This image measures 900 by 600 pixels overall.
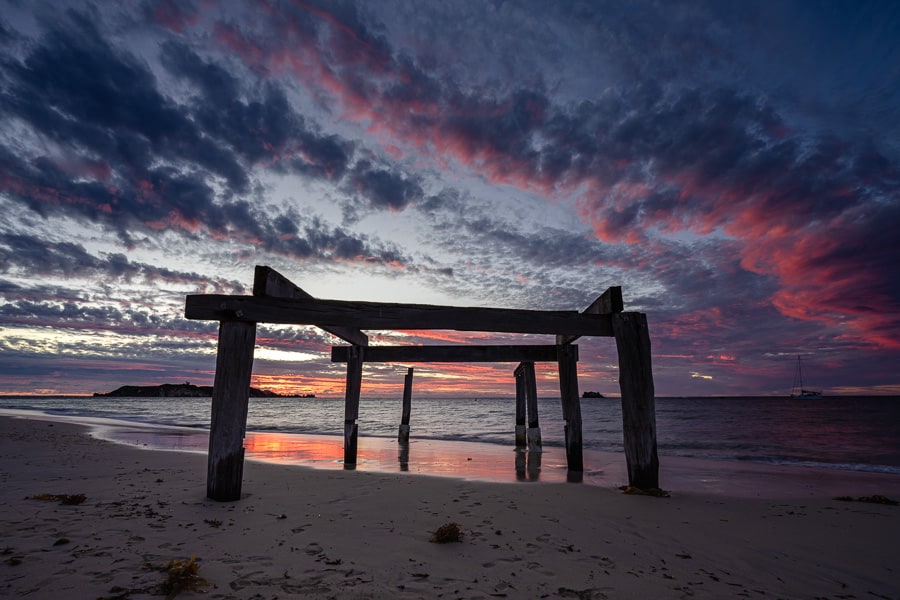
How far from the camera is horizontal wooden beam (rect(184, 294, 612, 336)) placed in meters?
5.48

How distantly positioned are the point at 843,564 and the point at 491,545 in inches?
130

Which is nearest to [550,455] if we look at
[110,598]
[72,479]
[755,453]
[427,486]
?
[427,486]

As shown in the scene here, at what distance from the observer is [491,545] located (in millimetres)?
4047

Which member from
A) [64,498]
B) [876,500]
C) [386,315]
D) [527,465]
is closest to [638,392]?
[386,315]

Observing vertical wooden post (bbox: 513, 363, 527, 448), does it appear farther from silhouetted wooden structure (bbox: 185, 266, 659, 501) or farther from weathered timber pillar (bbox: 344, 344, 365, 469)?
silhouetted wooden structure (bbox: 185, 266, 659, 501)

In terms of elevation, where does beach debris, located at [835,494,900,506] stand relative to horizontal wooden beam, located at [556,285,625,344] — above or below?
below

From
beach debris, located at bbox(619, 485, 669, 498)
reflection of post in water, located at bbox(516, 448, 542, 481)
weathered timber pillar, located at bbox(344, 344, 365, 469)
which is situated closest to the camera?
beach debris, located at bbox(619, 485, 669, 498)

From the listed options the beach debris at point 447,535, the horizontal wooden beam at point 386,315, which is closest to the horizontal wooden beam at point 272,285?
the horizontal wooden beam at point 386,315

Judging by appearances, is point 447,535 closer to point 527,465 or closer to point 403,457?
point 527,465

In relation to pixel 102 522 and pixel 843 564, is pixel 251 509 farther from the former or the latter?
pixel 843 564

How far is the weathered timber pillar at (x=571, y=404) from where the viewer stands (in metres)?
10.4

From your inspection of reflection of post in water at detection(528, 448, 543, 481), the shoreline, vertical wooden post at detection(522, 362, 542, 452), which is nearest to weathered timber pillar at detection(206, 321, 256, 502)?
the shoreline

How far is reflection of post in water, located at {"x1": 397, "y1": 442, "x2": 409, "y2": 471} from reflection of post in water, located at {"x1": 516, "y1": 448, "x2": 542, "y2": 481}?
276cm

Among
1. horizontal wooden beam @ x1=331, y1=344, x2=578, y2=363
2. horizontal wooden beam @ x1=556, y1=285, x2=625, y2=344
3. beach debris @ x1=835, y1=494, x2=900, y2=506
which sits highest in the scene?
horizontal wooden beam @ x1=556, y1=285, x2=625, y2=344
